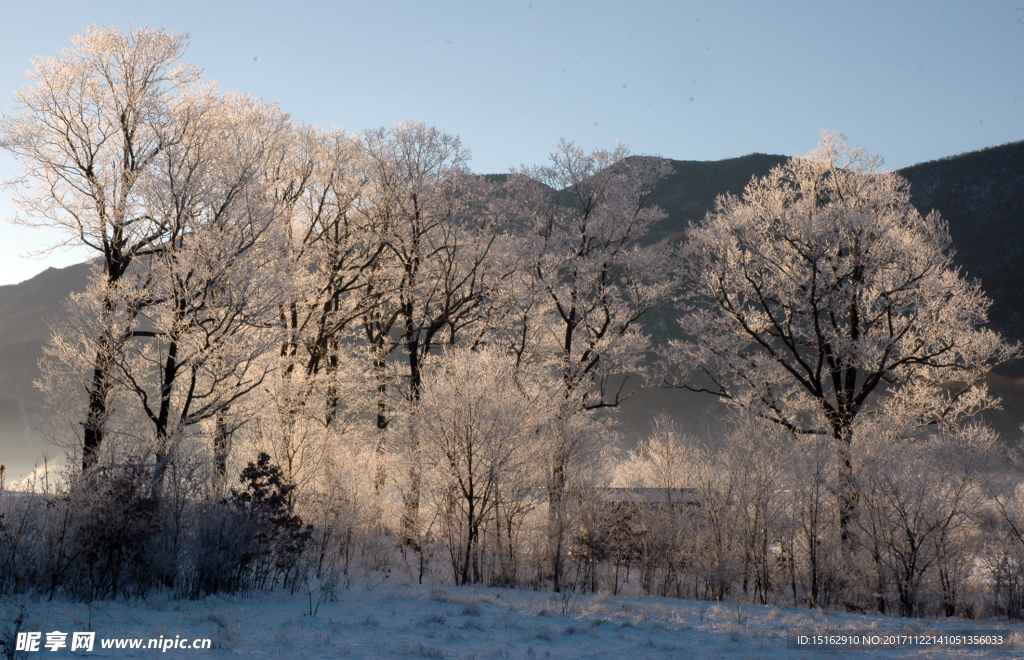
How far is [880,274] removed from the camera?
51.1 ft

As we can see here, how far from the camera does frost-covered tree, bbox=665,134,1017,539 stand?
15289 mm

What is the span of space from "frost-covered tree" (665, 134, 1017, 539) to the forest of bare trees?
91 millimetres

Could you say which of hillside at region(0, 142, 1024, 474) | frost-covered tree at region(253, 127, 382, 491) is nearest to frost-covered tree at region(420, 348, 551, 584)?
frost-covered tree at region(253, 127, 382, 491)

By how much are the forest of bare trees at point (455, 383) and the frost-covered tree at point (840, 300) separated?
0.30ft

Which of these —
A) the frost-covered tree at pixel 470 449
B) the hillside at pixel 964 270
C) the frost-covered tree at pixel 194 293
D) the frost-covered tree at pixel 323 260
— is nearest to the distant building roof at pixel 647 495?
the frost-covered tree at pixel 470 449

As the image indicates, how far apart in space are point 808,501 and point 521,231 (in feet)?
39.2

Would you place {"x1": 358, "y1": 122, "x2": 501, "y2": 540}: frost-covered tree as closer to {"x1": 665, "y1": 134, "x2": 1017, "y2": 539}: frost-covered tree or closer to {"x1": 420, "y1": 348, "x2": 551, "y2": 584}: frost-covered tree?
{"x1": 420, "y1": 348, "x2": 551, "y2": 584}: frost-covered tree

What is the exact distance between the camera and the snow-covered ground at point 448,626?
7.23 meters

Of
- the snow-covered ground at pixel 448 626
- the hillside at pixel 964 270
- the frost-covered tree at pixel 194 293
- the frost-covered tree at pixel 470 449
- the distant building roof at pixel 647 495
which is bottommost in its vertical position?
the snow-covered ground at pixel 448 626

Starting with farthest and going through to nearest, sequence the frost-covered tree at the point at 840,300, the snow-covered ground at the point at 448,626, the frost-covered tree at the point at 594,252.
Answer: the frost-covered tree at the point at 594,252 < the frost-covered tree at the point at 840,300 < the snow-covered ground at the point at 448,626

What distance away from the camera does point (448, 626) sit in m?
8.65

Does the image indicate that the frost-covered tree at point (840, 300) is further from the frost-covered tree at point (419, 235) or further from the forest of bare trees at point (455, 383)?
the frost-covered tree at point (419, 235)

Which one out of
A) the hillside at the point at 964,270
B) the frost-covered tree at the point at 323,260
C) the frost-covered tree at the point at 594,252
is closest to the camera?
the frost-covered tree at the point at 323,260

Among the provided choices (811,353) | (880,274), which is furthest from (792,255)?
(811,353)
